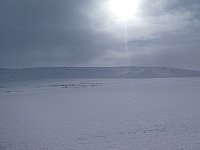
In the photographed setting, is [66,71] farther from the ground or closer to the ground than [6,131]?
farther from the ground

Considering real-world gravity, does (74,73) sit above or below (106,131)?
above

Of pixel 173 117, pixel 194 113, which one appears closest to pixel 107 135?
pixel 173 117

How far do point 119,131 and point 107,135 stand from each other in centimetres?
59

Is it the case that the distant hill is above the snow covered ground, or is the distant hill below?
above

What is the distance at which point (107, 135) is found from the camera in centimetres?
810

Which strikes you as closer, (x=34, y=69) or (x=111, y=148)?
(x=111, y=148)

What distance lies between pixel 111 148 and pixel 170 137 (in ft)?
5.85

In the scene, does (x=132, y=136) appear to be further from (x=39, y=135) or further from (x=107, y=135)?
(x=39, y=135)

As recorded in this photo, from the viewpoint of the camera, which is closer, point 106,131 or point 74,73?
point 106,131

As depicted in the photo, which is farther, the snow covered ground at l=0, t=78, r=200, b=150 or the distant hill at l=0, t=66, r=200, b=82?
the distant hill at l=0, t=66, r=200, b=82

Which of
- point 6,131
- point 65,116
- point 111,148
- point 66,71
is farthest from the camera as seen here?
point 66,71

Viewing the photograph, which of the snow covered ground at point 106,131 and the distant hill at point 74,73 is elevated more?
the distant hill at point 74,73

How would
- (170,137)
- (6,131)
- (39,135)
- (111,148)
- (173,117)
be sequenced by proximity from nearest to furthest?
(111,148), (170,137), (39,135), (6,131), (173,117)

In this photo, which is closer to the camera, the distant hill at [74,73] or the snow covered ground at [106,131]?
the snow covered ground at [106,131]
